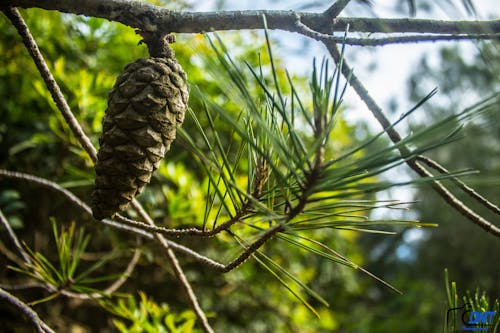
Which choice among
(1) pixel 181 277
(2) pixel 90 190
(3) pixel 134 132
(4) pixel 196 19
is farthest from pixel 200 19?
(2) pixel 90 190

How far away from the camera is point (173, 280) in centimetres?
116

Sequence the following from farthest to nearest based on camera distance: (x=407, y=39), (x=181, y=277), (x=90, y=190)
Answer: (x=90, y=190), (x=181, y=277), (x=407, y=39)

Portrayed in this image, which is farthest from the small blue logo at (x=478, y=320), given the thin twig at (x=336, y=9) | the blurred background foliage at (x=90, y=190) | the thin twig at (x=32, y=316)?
the thin twig at (x=32, y=316)

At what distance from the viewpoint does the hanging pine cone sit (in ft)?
1.16

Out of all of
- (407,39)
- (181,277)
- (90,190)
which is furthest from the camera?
(90,190)

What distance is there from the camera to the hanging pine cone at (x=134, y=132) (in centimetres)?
35

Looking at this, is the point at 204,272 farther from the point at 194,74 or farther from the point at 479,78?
the point at 479,78

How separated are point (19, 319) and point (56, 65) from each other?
55cm

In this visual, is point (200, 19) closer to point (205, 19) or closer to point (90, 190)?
point (205, 19)

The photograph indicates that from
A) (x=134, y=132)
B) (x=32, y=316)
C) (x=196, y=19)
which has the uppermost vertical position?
(x=196, y=19)

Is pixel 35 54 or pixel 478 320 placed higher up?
pixel 35 54

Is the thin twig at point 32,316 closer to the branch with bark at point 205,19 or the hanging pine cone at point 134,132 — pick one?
the hanging pine cone at point 134,132

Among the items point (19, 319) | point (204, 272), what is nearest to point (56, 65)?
point (19, 319)

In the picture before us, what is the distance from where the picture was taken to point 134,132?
355 millimetres
